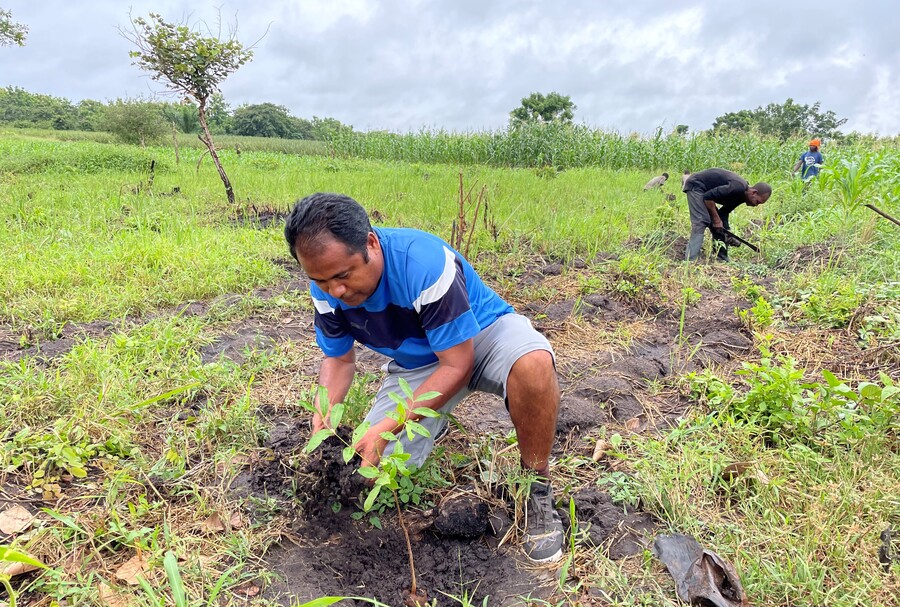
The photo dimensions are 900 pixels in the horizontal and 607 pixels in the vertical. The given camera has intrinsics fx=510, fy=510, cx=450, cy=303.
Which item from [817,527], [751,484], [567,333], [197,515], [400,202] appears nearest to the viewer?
[817,527]

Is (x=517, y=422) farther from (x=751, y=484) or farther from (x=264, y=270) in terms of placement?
(x=264, y=270)

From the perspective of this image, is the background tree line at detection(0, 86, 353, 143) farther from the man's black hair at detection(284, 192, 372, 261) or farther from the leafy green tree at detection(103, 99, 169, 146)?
the man's black hair at detection(284, 192, 372, 261)

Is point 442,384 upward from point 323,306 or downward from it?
downward

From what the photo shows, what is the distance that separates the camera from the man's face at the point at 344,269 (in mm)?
1501

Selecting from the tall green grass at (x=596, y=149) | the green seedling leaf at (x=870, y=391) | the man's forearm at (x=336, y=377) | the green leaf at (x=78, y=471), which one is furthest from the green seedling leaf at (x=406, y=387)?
the tall green grass at (x=596, y=149)

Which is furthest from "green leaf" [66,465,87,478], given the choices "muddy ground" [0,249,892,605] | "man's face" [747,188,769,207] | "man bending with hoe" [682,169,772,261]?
"man's face" [747,188,769,207]

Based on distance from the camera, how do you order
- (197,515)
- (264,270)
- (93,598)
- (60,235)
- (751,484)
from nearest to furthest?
(93,598) < (197,515) < (751,484) < (264,270) < (60,235)

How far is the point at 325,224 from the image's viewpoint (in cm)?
148

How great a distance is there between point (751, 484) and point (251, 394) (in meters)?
2.14

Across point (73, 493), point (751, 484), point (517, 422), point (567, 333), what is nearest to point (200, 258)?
point (73, 493)

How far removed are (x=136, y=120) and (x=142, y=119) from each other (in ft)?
0.94

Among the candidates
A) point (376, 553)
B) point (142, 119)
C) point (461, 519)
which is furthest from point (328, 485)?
point (142, 119)

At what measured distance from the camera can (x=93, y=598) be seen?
1401 mm

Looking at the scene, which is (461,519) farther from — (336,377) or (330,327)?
(330,327)
